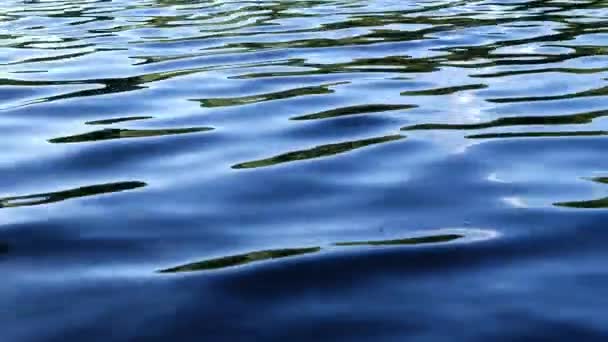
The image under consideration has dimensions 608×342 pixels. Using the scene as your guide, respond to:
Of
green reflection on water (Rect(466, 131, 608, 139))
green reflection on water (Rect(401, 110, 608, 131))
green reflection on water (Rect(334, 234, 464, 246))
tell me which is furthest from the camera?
green reflection on water (Rect(401, 110, 608, 131))

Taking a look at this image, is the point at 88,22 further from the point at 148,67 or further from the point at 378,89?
the point at 378,89

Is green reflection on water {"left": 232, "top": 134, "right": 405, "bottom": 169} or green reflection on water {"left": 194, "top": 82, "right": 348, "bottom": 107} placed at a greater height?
green reflection on water {"left": 232, "top": 134, "right": 405, "bottom": 169}

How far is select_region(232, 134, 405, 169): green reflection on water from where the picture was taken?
4.62 meters

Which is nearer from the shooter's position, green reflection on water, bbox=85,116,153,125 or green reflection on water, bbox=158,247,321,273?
green reflection on water, bbox=158,247,321,273

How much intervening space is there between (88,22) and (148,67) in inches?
176

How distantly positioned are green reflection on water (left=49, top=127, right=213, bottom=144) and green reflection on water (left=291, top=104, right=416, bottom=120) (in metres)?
0.60

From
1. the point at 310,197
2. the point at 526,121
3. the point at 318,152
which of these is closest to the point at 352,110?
the point at 526,121

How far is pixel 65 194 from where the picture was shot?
4.17 m

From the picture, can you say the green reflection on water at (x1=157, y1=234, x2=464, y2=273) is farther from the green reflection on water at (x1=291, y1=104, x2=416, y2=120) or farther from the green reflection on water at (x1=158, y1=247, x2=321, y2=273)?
the green reflection on water at (x1=291, y1=104, x2=416, y2=120)

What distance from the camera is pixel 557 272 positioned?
121 inches

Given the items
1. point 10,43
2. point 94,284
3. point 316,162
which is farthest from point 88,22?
point 94,284

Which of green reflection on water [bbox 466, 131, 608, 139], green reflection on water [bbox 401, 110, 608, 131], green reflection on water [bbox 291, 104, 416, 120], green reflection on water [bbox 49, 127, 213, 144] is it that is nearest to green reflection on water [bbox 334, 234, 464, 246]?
green reflection on water [bbox 466, 131, 608, 139]

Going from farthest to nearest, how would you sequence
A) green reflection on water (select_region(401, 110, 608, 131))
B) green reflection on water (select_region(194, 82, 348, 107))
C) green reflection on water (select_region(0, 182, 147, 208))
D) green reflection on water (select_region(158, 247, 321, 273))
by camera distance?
1. green reflection on water (select_region(194, 82, 348, 107))
2. green reflection on water (select_region(401, 110, 608, 131))
3. green reflection on water (select_region(0, 182, 147, 208))
4. green reflection on water (select_region(158, 247, 321, 273))

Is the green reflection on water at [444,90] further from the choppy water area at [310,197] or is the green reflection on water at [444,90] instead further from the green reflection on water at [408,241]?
the green reflection on water at [408,241]
